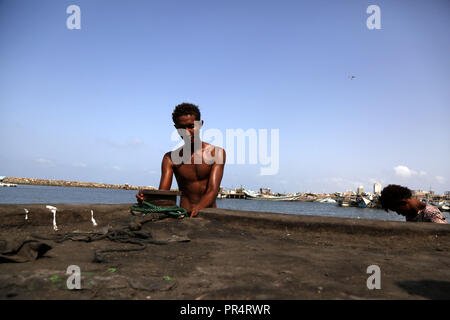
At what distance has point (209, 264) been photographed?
2354 millimetres

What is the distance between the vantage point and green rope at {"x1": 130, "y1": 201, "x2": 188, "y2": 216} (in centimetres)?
404

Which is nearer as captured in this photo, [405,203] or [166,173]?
[405,203]

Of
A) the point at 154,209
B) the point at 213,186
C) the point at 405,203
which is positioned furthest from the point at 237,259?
the point at 405,203

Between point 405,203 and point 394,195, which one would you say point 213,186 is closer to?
point 394,195

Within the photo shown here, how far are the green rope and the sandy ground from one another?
0.12 metres

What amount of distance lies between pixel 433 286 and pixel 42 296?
7.75 feet

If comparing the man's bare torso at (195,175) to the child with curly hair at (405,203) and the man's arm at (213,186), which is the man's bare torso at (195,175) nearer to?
the man's arm at (213,186)

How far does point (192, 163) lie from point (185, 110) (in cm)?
86

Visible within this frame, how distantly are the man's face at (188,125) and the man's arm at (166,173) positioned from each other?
0.52 metres

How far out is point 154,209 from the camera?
4.03 metres

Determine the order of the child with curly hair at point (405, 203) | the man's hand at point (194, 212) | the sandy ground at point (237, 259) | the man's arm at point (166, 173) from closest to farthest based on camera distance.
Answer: the sandy ground at point (237, 259) → the man's hand at point (194, 212) → the child with curly hair at point (405, 203) → the man's arm at point (166, 173)

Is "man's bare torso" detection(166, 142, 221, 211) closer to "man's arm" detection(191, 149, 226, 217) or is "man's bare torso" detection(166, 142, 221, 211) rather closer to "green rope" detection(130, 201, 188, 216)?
"man's arm" detection(191, 149, 226, 217)

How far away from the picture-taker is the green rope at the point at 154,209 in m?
4.04

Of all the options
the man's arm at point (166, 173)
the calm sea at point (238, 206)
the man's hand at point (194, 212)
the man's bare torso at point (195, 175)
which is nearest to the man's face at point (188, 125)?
the man's bare torso at point (195, 175)
